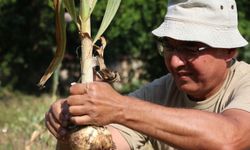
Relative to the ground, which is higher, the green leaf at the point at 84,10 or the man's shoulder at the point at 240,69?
the green leaf at the point at 84,10

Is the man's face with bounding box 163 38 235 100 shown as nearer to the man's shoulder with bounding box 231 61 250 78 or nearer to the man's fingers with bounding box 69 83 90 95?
the man's shoulder with bounding box 231 61 250 78

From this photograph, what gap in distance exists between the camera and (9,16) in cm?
1157

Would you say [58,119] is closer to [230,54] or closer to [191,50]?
[191,50]

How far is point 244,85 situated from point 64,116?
2.47 ft

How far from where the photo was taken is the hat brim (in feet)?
9.82

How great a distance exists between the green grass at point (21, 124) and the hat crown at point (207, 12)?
1.89 metres

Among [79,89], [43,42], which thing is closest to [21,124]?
[79,89]

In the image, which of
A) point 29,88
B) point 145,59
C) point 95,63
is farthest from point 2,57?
point 95,63

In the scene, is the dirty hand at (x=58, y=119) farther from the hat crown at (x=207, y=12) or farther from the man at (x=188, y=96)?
the hat crown at (x=207, y=12)

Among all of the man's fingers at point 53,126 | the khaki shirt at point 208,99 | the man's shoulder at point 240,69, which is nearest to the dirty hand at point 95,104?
the man's fingers at point 53,126

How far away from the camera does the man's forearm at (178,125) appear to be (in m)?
2.74

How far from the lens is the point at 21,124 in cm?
697

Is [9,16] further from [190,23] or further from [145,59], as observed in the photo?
[190,23]

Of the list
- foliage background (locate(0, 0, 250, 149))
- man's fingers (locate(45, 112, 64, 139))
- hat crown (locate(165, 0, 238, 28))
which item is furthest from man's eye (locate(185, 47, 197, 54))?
foliage background (locate(0, 0, 250, 149))
